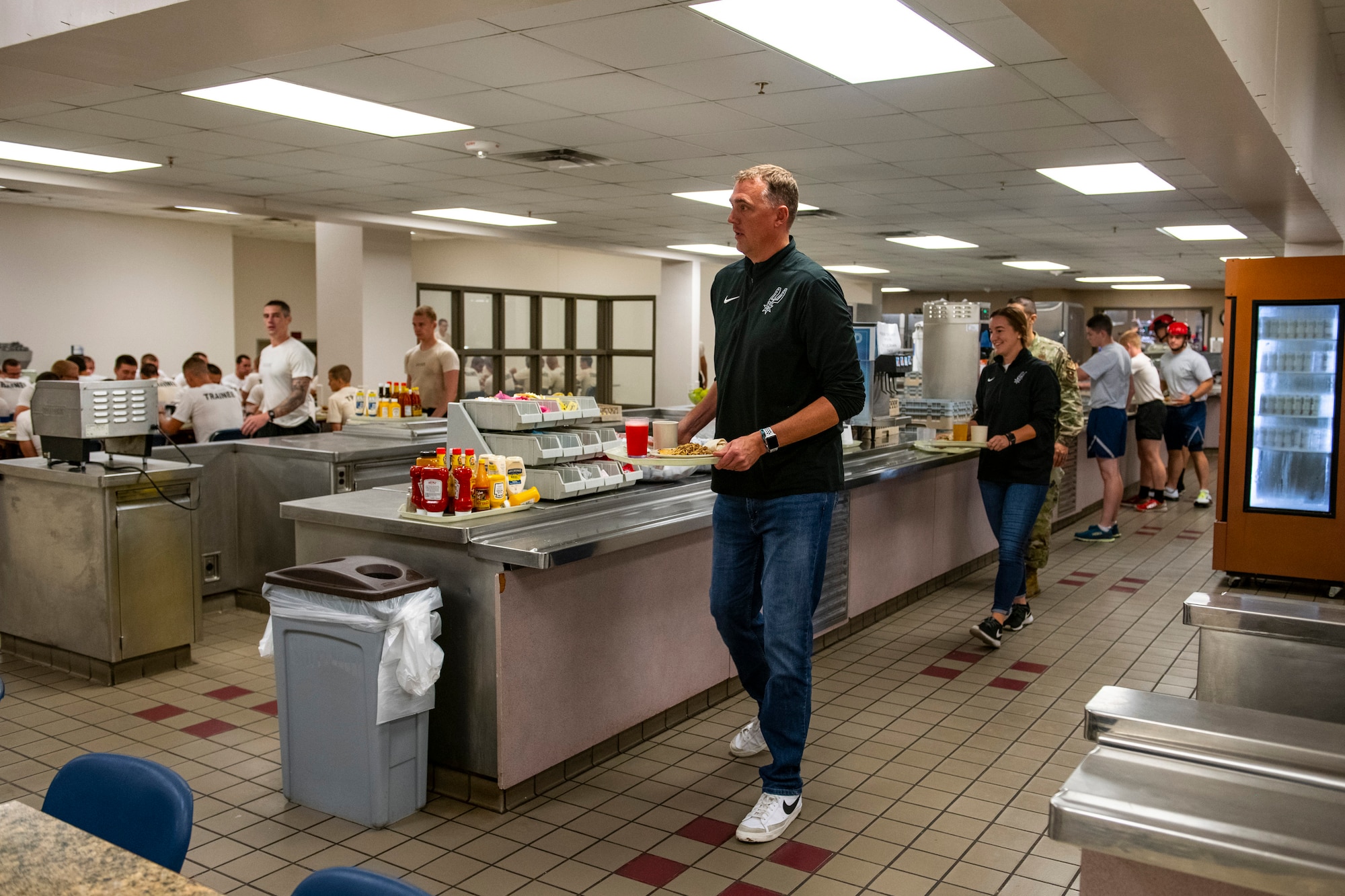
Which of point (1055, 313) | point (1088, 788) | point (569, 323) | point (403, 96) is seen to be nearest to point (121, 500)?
point (403, 96)

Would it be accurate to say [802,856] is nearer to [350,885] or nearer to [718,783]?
[718,783]

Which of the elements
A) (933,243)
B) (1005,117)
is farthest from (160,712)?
(933,243)

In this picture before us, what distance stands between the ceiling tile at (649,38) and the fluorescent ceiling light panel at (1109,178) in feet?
12.2

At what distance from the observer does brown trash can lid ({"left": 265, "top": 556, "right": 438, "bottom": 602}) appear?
296cm

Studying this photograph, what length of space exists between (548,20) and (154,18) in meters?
1.53

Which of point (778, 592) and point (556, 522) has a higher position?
point (556, 522)

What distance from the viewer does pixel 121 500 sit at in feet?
14.4

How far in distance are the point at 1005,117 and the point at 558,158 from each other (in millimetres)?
3111

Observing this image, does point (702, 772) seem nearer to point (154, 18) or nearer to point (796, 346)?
point (796, 346)

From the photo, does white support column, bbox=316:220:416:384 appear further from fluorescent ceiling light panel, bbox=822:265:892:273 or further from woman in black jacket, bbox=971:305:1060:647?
woman in black jacket, bbox=971:305:1060:647

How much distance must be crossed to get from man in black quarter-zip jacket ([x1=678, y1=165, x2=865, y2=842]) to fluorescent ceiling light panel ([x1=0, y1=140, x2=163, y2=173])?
6.58m

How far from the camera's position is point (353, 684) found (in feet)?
9.87

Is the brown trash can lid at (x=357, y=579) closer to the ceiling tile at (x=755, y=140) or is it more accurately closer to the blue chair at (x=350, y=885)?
the blue chair at (x=350, y=885)

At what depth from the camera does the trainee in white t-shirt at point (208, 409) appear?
6.92 m
